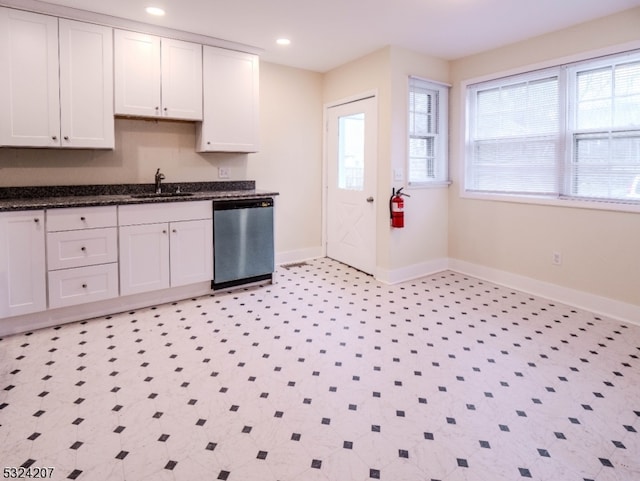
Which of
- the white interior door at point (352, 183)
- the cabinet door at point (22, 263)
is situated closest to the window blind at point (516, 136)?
the white interior door at point (352, 183)

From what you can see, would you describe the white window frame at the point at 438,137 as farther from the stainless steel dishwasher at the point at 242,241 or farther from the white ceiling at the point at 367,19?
the stainless steel dishwasher at the point at 242,241

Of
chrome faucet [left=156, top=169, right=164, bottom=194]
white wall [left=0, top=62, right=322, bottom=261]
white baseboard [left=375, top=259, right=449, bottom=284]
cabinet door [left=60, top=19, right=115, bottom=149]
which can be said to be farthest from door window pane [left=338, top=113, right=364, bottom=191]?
cabinet door [left=60, top=19, right=115, bottom=149]

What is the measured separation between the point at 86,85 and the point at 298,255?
10.1 feet

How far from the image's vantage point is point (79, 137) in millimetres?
3537

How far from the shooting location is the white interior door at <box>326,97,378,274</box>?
4.78 m

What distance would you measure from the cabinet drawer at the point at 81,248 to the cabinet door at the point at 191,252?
0.53m

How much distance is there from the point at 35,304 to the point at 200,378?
168cm

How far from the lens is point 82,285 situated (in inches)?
134

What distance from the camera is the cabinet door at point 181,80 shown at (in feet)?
12.8

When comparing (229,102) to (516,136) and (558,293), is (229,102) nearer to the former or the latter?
(516,136)

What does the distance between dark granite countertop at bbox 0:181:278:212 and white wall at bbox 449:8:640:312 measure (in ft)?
7.93

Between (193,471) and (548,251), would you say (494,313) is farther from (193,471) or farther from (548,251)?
(193,471)

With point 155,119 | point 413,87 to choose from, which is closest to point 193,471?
point 155,119

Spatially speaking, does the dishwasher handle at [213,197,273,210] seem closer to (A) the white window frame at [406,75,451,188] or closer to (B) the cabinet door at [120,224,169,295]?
(B) the cabinet door at [120,224,169,295]
